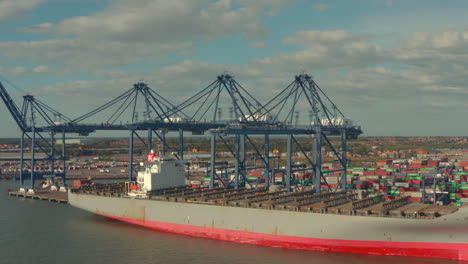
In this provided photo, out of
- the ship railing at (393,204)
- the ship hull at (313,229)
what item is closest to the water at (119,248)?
the ship hull at (313,229)

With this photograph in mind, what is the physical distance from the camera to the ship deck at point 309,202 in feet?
112

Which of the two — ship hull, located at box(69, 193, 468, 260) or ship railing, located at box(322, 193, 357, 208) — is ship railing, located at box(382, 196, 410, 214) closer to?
ship hull, located at box(69, 193, 468, 260)

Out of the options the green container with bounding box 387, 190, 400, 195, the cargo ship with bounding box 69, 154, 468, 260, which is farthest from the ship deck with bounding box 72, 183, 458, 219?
the green container with bounding box 387, 190, 400, 195

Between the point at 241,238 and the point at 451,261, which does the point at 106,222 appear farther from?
the point at 451,261

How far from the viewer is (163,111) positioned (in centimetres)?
7000

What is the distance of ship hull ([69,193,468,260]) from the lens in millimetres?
31594

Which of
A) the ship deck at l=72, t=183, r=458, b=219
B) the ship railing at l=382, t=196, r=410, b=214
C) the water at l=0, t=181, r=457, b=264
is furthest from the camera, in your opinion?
the ship railing at l=382, t=196, r=410, b=214

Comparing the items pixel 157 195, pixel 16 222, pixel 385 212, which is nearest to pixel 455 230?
pixel 385 212

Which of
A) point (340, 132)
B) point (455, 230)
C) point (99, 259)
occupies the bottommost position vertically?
point (99, 259)

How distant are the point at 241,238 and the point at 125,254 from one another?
375 inches

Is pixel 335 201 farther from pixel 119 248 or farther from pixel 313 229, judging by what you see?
pixel 119 248

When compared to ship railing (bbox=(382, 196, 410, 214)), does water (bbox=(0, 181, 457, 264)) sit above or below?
below

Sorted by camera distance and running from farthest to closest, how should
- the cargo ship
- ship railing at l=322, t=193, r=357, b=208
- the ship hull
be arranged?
ship railing at l=322, t=193, r=357, b=208 < the cargo ship < the ship hull

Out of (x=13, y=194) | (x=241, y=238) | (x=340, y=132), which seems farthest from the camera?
(x=13, y=194)
